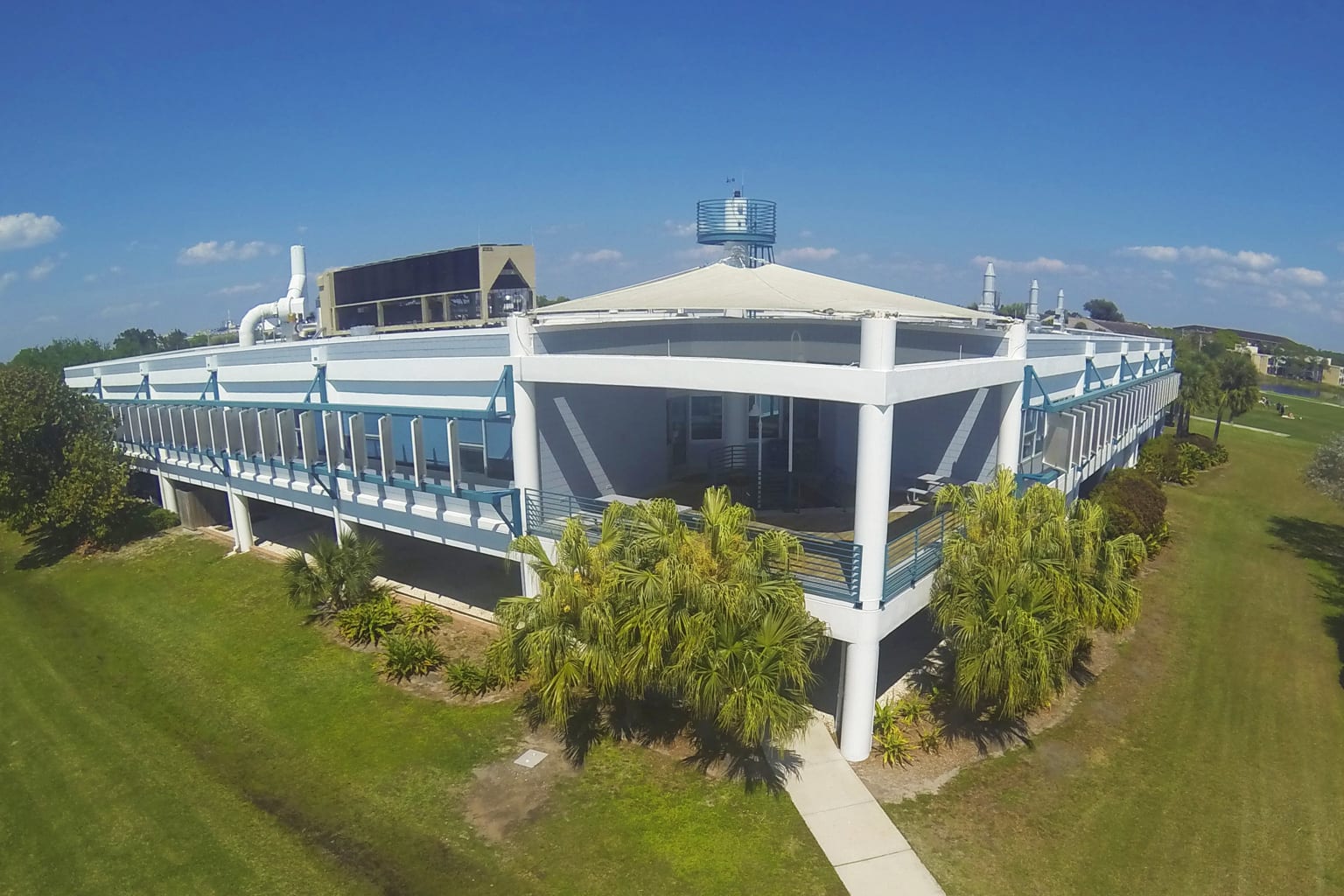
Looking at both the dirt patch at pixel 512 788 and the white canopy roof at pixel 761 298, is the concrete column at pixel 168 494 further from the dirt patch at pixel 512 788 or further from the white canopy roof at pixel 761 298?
the dirt patch at pixel 512 788

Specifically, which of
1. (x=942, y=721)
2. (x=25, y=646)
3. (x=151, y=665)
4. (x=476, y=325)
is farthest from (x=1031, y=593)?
(x=476, y=325)

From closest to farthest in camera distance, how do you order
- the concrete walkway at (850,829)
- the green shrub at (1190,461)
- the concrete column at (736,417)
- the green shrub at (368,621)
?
the concrete walkway at (850,829) < the green shrub at (368,621) < the concrete column at (736,417) < the green shrub at (1190,461)

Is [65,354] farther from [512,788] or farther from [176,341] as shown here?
[512,788]

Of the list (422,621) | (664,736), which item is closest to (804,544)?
(664,736)

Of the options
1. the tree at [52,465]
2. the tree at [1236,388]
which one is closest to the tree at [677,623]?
the tree at [52,465]

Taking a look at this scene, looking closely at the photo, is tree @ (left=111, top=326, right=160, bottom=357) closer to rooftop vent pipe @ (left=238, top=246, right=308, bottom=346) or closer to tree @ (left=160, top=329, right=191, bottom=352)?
tree @ (left=160, top=329, right=191, bottom=352)

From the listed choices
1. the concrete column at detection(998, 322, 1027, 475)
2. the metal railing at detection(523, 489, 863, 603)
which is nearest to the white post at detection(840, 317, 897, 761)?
the metal railing at detection(523, 489, 863, 603)
